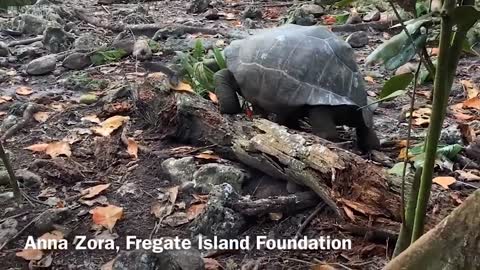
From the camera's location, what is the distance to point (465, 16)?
1.35 metres

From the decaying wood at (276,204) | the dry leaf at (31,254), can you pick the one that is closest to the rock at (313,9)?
the decaying wood at (276,204)

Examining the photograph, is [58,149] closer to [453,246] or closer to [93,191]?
[93,191]

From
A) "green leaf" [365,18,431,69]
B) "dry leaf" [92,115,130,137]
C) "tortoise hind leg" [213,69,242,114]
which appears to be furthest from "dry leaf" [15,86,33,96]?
"green leaf" [365,18,431,69]

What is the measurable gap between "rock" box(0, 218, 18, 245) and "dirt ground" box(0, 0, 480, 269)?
0.10ft

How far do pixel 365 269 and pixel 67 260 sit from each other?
115 cm

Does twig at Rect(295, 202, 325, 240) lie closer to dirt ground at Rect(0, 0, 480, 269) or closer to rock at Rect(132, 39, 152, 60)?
dirt ground at Rect(0, 0, 480, 269)

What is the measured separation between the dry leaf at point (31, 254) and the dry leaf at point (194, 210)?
0.64 m

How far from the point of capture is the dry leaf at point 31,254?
246 cm

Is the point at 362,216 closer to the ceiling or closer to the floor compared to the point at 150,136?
closer to the ceiling

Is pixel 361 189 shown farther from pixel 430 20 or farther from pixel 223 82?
pixel 223 82

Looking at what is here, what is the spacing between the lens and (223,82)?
3.79 meters

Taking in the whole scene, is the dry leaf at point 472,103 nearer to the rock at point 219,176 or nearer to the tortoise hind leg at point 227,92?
the tortoise hind leg at point 227,92

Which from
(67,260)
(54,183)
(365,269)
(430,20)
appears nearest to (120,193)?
(54,183)

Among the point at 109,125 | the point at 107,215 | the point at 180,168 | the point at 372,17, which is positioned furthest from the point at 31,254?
the point at 372,17
